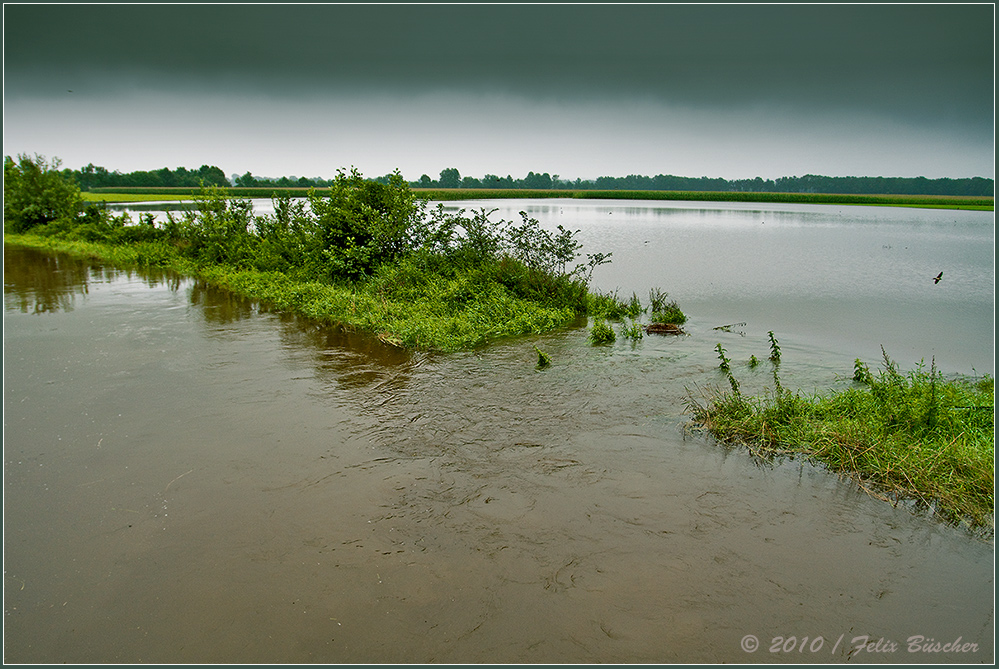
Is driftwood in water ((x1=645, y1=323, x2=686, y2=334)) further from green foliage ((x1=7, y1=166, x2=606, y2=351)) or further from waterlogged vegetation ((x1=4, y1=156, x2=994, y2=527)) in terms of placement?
green foliage ((x1=7, y1=166, x2=606, y2=351))

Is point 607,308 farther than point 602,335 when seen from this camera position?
Yes

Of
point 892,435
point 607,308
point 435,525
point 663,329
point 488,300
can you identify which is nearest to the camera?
point 435,525

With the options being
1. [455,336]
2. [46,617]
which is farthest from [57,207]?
[46,617]

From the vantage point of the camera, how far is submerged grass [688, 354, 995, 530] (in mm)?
5035

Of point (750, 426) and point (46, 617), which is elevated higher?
point (750, 426)

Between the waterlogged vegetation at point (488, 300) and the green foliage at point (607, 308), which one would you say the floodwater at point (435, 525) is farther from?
the green foliage at point (607, 308)

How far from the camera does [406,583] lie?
13.5ft

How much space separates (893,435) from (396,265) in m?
11.0

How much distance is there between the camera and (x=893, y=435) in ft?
18.7

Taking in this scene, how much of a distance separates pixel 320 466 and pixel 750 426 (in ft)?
15.8

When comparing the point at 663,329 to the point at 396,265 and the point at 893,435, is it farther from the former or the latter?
the point at 396,265

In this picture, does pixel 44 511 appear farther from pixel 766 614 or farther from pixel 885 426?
pixel 885 426

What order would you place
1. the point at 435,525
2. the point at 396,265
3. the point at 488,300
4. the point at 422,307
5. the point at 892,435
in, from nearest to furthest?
1. the point at 435,525
2. the point at 892,435
3. the point at 422,307
4. the point at 488,300
5. the point at 396,265

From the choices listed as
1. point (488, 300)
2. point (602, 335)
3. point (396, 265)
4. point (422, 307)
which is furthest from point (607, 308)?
point (396, 265)
